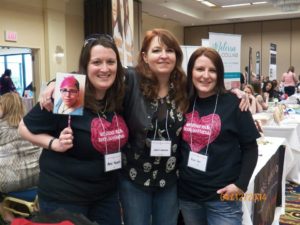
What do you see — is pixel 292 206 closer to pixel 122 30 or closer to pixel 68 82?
pixel 122 30

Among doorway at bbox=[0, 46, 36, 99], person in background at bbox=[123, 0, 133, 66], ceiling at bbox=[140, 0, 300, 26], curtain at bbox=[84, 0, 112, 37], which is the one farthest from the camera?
doorway at bbox=[0, 46, 36, 99]

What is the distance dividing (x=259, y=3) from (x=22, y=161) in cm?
1054

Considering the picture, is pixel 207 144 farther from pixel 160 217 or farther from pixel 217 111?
pixel 160 217

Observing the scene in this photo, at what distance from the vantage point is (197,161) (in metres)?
1.61

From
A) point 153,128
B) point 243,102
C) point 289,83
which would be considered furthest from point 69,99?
point 289,83

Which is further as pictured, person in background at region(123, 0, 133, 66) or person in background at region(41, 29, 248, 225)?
person in background at region(123, 0, 133, 66)

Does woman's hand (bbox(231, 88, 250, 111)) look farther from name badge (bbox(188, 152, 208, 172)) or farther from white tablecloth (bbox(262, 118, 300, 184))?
white tablecloth (bbox(262, 118, 300, 184))

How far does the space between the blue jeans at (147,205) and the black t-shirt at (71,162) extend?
7.6 inches

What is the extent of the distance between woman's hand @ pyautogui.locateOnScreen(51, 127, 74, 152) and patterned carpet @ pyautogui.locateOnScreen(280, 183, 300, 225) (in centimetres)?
240

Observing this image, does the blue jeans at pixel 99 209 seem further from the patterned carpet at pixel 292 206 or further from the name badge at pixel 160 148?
the patterned carpet at pixel 292 206

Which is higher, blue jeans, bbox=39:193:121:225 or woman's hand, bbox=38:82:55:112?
woman's hand, bbox=38:82:55:112

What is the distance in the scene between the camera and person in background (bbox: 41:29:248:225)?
1602mm
